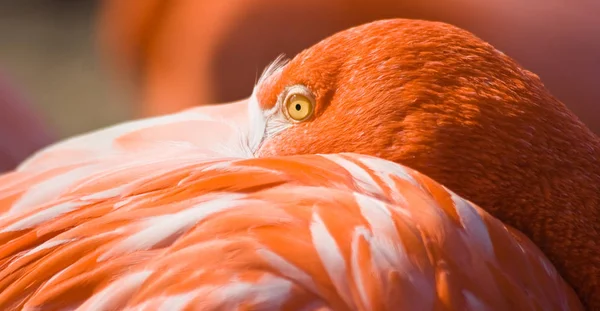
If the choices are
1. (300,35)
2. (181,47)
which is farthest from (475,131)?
(181,47)

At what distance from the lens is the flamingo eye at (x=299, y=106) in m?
0.79

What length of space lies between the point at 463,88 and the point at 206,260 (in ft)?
1.15

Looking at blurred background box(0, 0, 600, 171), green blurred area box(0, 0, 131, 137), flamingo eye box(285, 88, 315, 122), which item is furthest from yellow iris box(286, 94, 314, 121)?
green blurred area box(0, 0, 131, 137)

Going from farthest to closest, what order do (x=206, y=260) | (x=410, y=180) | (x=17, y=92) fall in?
(x=17, y=92) < (x=410, y=180) < (x=206, y=260)

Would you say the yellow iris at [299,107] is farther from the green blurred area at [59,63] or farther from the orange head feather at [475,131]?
the green blurred area at [59,63]

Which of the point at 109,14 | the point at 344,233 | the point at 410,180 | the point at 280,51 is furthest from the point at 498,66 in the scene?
the point at 109,14

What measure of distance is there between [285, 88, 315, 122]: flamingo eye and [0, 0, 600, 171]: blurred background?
0.32 meters

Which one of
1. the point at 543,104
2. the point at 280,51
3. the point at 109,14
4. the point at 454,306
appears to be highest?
the point at 109,14

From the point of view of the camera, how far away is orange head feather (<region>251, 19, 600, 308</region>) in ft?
2.29

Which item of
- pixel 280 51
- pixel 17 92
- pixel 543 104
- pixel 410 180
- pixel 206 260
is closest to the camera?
pixel 206 260

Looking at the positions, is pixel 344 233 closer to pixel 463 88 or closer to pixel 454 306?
pixel 454 306

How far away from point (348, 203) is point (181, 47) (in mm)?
738

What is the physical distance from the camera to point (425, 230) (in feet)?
1.80

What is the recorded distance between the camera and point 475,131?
2.31ft
